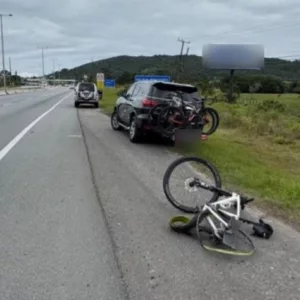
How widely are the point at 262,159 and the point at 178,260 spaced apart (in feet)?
26.5

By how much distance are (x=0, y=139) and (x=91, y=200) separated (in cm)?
738

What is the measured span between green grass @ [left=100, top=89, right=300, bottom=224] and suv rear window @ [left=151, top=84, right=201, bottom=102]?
4.59ft

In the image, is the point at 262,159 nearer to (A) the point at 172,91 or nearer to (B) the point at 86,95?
(A) the point at 172,91

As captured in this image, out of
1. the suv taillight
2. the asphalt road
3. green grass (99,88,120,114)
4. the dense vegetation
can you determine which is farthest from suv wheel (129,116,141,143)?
the dense vegetation

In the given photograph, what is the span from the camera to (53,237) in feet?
15.8

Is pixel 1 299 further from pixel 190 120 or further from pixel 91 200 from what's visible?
pixel 190 120

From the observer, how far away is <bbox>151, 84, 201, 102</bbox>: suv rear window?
39.6ft

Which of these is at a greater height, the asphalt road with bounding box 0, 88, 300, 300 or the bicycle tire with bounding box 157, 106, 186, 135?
the bicycle tire with bounding box 157, 106, 186, 135

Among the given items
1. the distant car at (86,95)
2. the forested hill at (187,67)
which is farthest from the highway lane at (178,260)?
the forested hill at (187,67)

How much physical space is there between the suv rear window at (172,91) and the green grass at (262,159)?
140 centimetres

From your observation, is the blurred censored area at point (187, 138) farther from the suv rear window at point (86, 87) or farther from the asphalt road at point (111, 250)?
the suv rear window at point (86, 87)

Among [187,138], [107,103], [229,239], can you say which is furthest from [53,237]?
[107,103]

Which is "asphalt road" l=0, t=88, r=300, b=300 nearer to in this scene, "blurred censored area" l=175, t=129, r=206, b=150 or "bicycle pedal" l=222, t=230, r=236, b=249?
"bicycle pedal" l=222, t=230, r=236, b=249

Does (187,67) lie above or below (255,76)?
above
